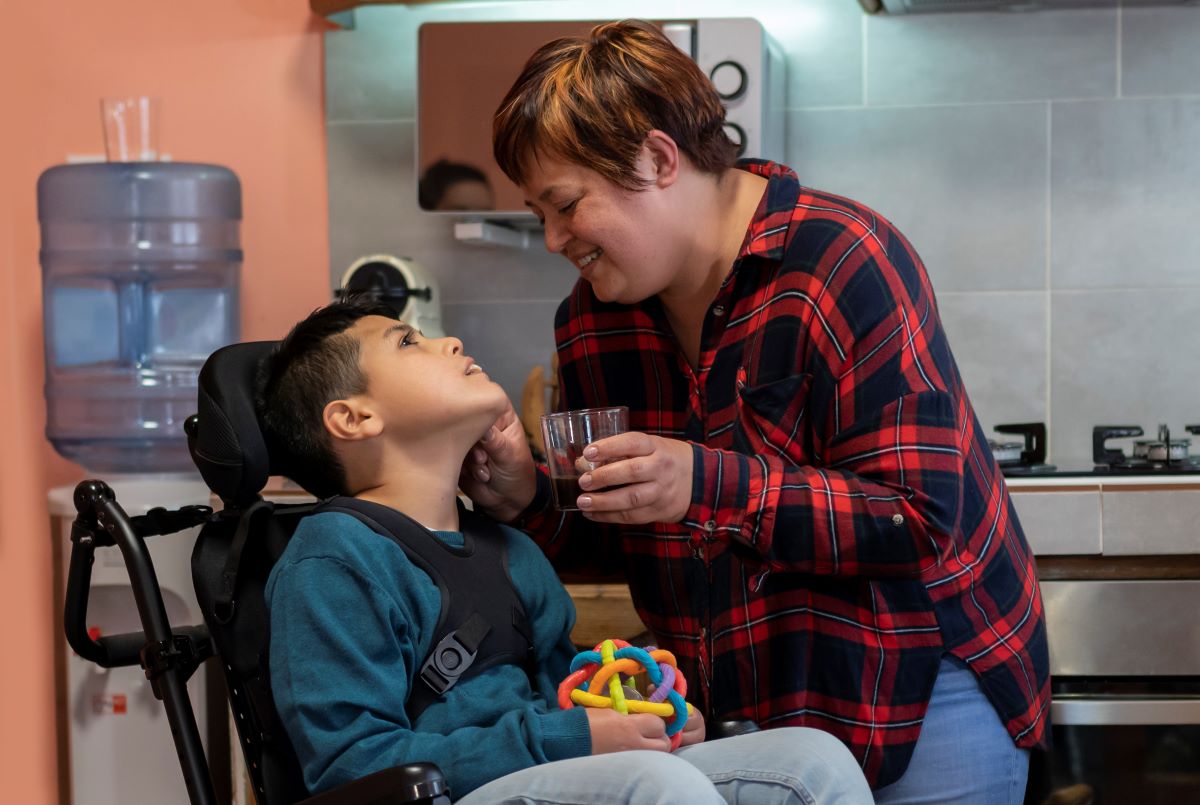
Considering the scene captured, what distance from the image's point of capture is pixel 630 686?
57.0 inches

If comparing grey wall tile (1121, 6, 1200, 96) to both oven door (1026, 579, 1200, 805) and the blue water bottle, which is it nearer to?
oven door (1026, 579, 1200, 805)

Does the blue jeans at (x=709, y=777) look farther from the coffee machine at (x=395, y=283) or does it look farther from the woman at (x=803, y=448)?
the coffee machine at (x=395, y=283)

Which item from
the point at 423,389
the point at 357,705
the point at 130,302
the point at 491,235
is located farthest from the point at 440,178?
the point at 357,705

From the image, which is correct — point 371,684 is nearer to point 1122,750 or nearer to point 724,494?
point 724,494

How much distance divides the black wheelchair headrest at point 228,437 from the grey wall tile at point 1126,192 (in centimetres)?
191

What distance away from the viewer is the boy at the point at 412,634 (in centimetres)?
135

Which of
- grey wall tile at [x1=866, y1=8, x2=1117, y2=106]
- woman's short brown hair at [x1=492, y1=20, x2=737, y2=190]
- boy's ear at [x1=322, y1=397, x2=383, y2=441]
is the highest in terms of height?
grey wall tile at [x1=866, y1=8, x2=1117, y2=106]

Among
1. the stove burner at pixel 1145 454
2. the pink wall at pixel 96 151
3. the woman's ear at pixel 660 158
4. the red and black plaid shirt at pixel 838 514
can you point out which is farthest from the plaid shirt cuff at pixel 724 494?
the pink wall at pixel 96 151

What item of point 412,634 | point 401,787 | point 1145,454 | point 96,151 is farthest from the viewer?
point 96,151

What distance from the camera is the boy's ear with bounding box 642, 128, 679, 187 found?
1.54 m

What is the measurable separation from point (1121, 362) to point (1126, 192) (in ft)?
1.16

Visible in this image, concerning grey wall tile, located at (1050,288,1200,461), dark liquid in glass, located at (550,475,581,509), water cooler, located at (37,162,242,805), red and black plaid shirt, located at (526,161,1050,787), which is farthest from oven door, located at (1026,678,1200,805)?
water cooler, located at (37,162,242,805)

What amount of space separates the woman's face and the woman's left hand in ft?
0.84

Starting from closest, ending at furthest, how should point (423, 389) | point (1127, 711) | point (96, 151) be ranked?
point (423, 389)
point (1127, 711)
point (96, 151)
